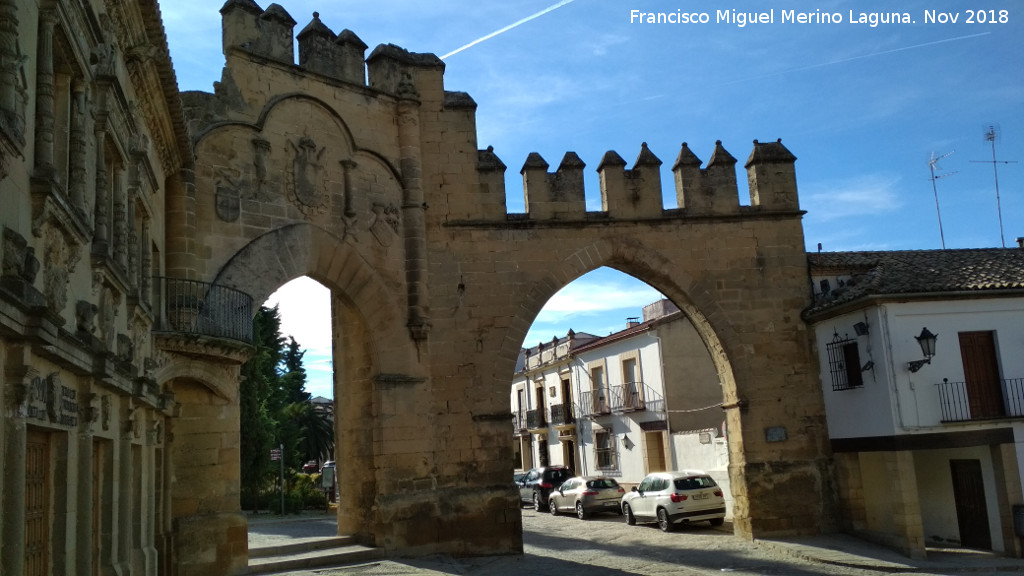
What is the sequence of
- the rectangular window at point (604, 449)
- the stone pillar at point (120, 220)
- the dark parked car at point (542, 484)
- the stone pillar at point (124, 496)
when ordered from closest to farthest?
the stone pillar at point (124, 496) → the stone pillar at point (120, 220) → the dark parked car at point (542, 484) → the rectangular window at point (604, 449)

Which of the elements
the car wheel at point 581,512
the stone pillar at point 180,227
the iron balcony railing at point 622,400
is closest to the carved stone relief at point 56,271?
the stone pillar at point 180,227

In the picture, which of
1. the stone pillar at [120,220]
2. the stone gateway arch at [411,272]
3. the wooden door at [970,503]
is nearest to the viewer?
the stone pillar at [120,220]

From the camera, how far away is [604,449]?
27.5 m

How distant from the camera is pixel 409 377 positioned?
14102mm

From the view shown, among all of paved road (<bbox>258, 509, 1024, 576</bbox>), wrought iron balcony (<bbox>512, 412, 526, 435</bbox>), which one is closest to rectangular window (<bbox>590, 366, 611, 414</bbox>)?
wrought iron balcony (<bbox>512, 412, 526, 435</bbox>)

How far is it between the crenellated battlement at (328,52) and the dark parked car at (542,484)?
12.4m

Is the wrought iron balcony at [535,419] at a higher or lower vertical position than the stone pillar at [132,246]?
lower

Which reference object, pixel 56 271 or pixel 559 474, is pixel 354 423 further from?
pixel 559 474

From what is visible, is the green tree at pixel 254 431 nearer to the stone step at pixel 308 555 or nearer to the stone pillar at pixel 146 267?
the stone step at pixel 308 555

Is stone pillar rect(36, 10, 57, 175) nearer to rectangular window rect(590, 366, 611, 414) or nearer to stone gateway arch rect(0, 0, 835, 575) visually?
stone gateway arch rect(0, 0, 835, 575)

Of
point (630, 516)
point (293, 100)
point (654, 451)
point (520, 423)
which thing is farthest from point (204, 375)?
point (520, 423)

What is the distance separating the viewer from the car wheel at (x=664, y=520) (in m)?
17.1

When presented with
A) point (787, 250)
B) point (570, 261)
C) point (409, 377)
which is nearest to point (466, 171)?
point (570, 261)

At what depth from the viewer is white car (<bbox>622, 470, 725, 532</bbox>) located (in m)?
17.0
